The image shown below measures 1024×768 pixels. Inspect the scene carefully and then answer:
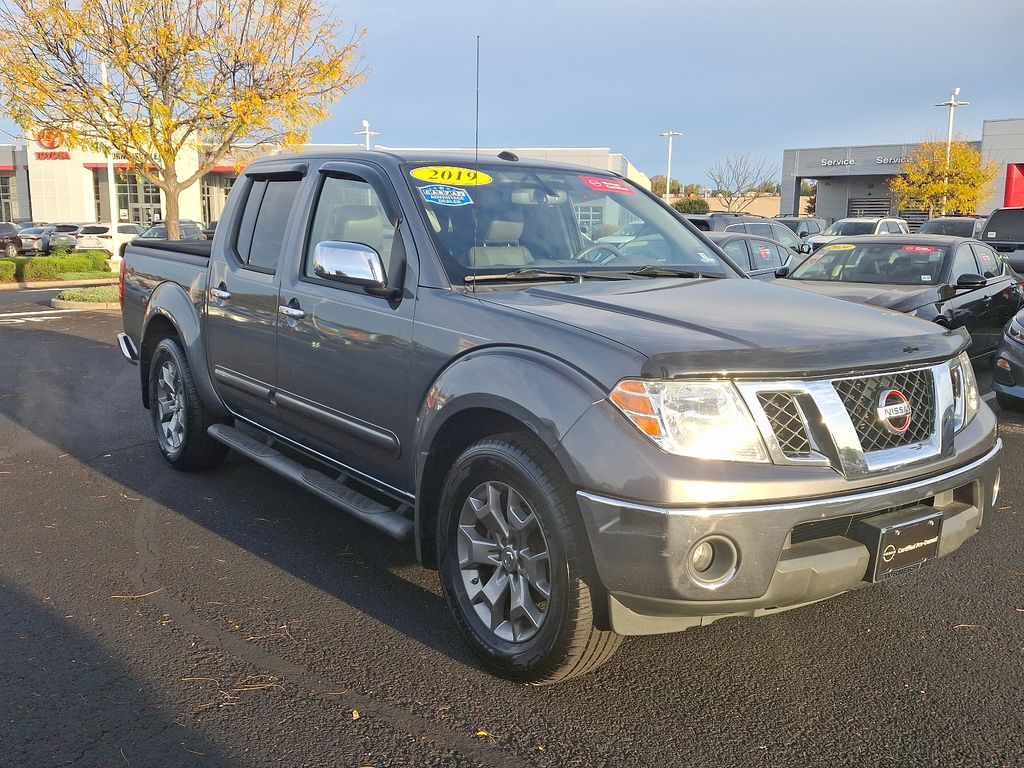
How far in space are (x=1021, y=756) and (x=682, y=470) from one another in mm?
1374

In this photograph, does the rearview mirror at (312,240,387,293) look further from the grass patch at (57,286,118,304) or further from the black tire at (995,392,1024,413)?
the grass patch at (57,286,118,304)

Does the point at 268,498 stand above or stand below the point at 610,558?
below

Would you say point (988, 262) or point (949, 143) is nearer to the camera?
point (988, 262)

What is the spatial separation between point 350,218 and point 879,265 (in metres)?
6.74

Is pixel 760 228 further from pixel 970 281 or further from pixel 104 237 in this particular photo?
pixel 104 237

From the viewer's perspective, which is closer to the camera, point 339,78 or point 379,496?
point 379,496

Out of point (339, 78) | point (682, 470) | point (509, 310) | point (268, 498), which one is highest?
point (339, 78)

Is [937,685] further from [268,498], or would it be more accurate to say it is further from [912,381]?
[268,498]

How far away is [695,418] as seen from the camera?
110 inches

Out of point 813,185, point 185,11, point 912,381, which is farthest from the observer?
point 813,185

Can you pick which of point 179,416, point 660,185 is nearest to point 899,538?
point 179,416

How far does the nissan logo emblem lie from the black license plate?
0.28 metres

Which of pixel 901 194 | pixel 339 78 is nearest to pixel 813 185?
pixel 901 194

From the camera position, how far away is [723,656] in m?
3.50
